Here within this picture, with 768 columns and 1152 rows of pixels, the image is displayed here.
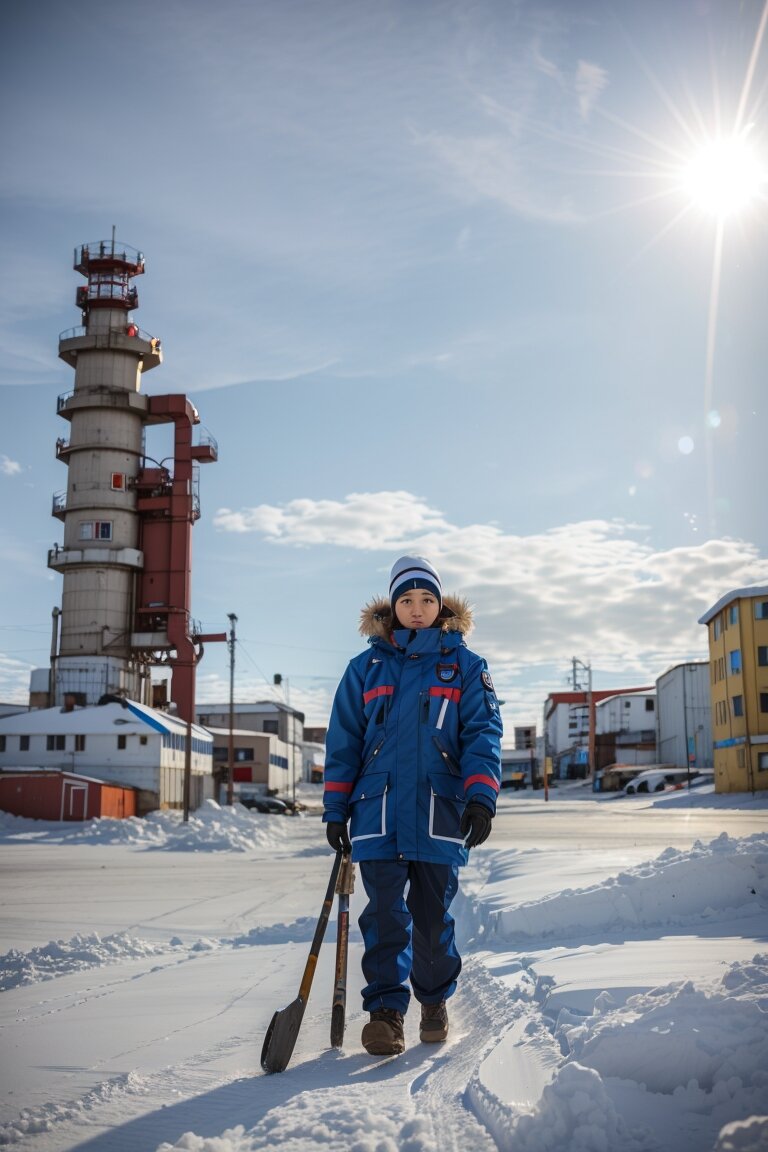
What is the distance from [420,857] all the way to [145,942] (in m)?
4.13

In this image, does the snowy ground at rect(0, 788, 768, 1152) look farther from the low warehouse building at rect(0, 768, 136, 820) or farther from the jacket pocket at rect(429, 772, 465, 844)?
the low warehouse building at rect(0, 768, 136, 820)

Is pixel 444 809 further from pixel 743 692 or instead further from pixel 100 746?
pixel 743 692

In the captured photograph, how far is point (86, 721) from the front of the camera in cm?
4069

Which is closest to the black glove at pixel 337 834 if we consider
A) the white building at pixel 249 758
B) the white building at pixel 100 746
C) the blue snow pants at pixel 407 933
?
the blue snow pants at pixel 407 933

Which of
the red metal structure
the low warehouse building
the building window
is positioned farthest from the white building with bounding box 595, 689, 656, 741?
the low warehouse building

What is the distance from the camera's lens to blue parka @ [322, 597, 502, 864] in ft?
Result: 11.9

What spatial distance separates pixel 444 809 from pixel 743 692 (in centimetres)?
4272

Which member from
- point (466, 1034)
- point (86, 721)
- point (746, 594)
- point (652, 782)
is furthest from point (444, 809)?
point (652, 782)

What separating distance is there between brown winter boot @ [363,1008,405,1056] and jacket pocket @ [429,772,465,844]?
689 millimetres

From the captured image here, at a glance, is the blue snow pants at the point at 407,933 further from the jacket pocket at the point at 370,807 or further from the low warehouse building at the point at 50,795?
the low warehouse building at the point at 50,795

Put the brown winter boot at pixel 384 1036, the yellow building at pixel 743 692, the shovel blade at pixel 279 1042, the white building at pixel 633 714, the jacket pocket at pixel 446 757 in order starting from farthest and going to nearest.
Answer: the white building at pixel 633 714 < the yellow building at pixel 743 692 < the jacket pocket at pixel 446 757 < the brown winter boot at pixel 384 1036 < the shovel blade at pixel 279 1042

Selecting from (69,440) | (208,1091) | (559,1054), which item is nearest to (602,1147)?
(559,1054)

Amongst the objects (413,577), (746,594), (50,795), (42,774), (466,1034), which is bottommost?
(50,795)

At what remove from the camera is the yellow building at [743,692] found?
40.9 m
